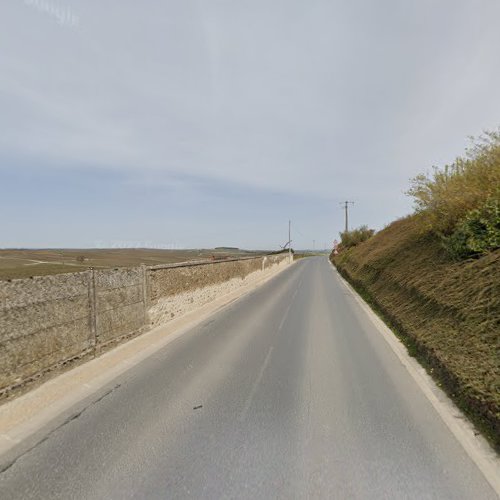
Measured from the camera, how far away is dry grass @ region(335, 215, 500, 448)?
4238 millimetres

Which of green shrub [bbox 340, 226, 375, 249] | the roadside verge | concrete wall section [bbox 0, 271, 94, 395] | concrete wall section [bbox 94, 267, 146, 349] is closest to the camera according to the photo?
the roadside verge

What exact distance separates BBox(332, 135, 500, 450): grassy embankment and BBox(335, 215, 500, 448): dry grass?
0.5 inches

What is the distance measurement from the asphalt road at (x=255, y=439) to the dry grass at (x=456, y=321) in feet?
1.98

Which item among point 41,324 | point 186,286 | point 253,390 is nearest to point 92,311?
point 41,324

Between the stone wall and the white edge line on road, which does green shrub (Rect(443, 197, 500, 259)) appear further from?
the stone wall

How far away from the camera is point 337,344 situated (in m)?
7.41

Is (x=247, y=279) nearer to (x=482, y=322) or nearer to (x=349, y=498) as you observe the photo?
(x=482, y=322)

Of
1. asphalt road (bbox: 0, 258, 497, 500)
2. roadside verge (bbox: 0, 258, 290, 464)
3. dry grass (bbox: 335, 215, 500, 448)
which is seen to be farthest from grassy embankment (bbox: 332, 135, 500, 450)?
roadside verge (bbox: 0, 258, 290, 464)

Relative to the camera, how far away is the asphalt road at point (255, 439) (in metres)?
2.84

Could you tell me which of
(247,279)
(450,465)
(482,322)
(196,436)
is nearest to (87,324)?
(196,436)

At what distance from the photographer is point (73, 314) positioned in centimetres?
614

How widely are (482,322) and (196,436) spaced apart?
5732mm

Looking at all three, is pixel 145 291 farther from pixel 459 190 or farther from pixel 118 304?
pixel 459 190

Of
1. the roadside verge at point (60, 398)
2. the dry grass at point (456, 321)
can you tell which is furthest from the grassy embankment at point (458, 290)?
the roadside verge at point (60, 398)
